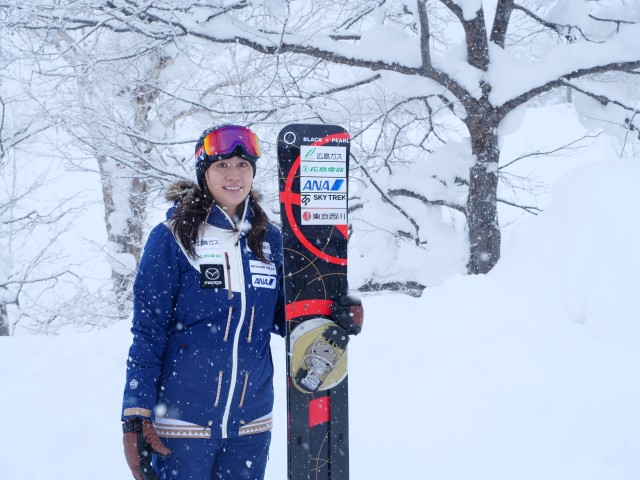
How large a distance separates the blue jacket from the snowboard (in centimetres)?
42

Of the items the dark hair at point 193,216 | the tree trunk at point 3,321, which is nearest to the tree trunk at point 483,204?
the dark hair at point 193,216

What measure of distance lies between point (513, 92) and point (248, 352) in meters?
5.35

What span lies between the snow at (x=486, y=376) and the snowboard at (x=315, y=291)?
41.2 inches

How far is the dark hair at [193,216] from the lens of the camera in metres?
1.90

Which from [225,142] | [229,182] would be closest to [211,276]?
[229,182]

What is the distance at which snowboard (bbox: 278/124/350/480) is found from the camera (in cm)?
240

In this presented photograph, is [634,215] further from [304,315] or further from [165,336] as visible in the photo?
[165,336]

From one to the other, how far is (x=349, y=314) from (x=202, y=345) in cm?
75

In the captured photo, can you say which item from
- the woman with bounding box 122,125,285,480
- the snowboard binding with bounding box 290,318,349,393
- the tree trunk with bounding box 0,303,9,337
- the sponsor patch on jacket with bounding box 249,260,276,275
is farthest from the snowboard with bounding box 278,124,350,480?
the tree trunk with bounding box 0,303,9,337

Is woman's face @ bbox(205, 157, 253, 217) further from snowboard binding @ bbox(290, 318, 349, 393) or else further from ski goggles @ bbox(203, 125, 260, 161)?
snowboard binding @ bbox(290, 318, 349, 393)

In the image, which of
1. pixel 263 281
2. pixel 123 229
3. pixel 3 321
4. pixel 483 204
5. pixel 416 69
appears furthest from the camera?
pixel 123 229

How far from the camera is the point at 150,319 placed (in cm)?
182

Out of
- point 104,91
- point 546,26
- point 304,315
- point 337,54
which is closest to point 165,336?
point 304,315

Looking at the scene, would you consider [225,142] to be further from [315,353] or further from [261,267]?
[315,353]
